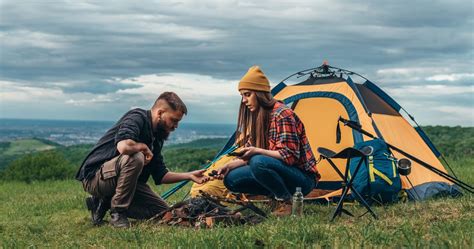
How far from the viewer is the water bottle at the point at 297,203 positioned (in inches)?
259

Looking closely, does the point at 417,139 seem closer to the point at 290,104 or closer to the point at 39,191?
the point at 290,104

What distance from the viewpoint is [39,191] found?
12.0 meters

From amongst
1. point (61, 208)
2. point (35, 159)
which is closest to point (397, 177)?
point (61, 208)

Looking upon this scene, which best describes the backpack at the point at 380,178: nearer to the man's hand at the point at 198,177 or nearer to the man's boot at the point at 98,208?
the man's hand at the point at 198,177

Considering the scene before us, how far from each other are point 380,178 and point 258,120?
6.55 ft

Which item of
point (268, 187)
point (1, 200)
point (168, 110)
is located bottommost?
point (1, 200)

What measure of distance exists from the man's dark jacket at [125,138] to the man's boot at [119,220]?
0.49m

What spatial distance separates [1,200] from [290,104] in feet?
16.6

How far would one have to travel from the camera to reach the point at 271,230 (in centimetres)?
520

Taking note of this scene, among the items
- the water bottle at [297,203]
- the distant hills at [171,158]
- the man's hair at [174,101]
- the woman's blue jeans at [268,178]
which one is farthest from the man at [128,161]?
the distant hills at [171,158]

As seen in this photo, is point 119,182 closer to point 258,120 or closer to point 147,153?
point 147,153

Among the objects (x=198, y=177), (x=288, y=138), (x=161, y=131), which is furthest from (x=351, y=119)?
(x=161, y=131)

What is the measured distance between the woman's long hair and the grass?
0.96 metres

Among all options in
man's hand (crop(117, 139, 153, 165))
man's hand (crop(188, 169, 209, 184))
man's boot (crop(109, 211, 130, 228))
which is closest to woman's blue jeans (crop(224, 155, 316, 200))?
man's hand (crop(188, 169, 209, 184))
